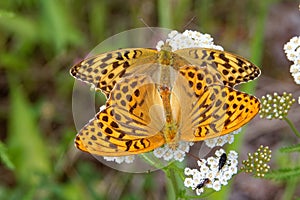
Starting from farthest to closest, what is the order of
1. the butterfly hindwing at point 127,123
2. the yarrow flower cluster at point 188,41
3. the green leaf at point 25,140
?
1. the green leaf at point 25,140
2. the yarrow flower cluster at point 188,41
3. the butterfly hindwing at point 127,123

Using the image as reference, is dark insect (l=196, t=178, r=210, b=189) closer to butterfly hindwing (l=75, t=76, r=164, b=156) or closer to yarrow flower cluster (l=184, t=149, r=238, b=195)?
yarrow flower cluster (l=184, t=149, r=238, b=195)

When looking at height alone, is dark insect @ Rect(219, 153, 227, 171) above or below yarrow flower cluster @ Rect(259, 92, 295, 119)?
below

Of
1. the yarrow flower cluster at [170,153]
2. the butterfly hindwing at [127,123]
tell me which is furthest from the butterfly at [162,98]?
the yarrow flower cluster at [170,153]

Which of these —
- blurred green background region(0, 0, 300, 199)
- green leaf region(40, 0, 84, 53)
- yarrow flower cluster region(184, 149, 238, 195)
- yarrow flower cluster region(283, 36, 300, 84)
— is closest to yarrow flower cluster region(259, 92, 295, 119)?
yarrow flower cluster region(283, 36, 300, 84)

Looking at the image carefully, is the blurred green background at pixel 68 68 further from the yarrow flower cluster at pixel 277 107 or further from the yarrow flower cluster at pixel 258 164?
the yarrow flower cluster at pixel 258 164

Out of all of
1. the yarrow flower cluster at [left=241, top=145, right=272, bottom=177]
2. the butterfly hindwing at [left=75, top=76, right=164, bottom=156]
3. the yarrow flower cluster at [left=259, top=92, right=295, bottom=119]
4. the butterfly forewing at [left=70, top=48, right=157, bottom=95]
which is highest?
the butterfly forewing at [left=70, top=48, right=157, bottom=95]
